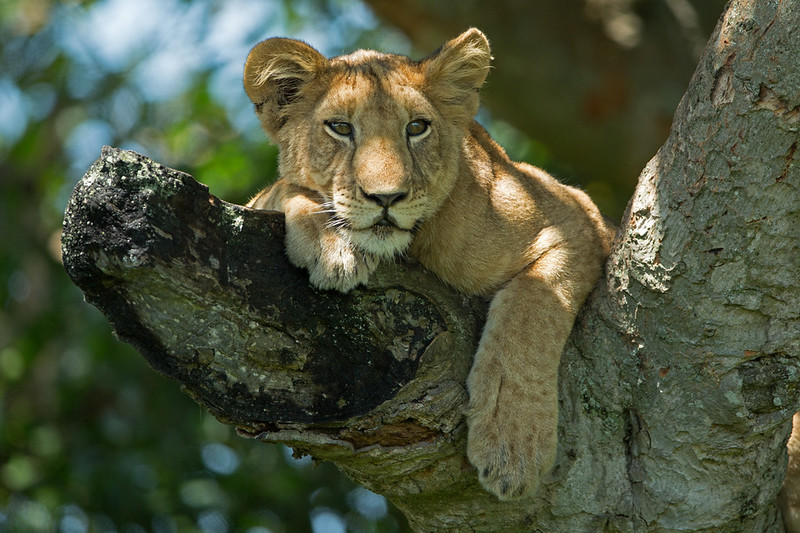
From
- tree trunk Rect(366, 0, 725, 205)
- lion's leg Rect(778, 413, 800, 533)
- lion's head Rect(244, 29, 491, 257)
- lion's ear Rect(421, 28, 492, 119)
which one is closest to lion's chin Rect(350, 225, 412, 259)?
lion's head Rect(244, 29, 491, 257)

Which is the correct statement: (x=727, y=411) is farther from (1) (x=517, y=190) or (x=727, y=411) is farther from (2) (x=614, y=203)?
(2) (x=614, y=203)

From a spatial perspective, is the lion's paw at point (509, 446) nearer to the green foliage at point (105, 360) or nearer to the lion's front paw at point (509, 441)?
the lion's front paw at point (509, 441)

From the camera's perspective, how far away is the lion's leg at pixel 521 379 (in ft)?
11.8

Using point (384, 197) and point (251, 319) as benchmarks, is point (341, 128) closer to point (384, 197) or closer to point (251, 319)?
point (384, 197)

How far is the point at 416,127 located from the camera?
4.08 meters

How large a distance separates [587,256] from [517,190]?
0.52 m

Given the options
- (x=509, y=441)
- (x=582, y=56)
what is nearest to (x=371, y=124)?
(x=509, y=441)

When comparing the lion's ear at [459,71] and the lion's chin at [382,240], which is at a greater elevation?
the lion's ear at [459,71]

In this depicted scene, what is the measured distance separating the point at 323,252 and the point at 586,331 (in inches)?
53.8

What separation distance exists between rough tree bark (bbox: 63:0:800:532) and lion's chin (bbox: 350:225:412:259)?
9 cm

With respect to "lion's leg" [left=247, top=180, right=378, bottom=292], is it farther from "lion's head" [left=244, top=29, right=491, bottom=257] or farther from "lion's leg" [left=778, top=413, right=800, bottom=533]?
"lion's leg" [left=778, top=413, right=800, bottom=533]

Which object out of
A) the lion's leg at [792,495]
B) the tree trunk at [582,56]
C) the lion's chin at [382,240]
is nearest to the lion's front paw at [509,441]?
the lion's chin at [382,240]

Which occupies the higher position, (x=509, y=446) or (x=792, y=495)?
(x=792, y=495)

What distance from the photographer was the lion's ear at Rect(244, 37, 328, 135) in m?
4.11
